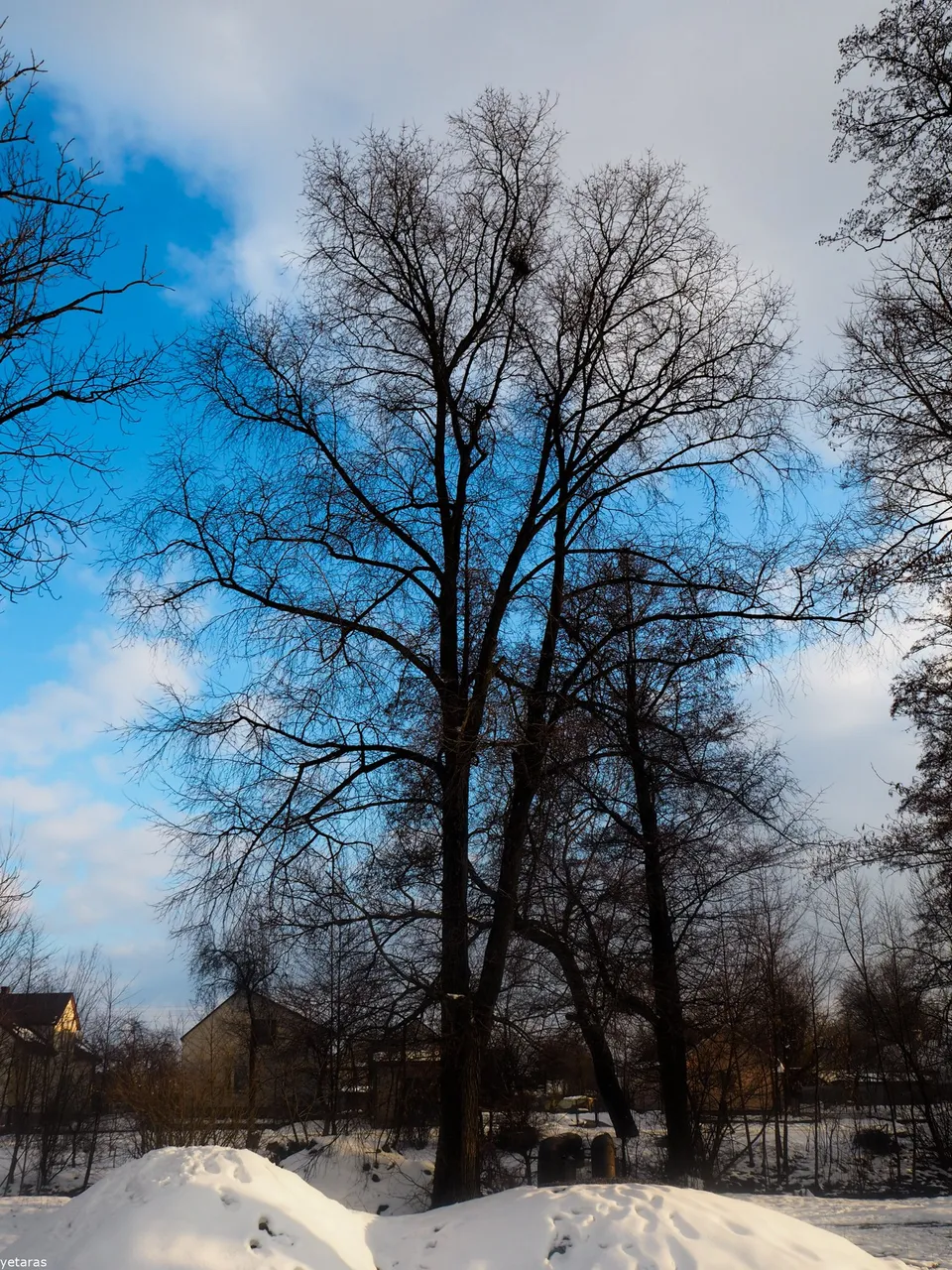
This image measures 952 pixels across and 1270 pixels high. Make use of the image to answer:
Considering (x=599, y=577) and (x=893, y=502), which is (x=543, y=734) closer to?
(x=599, y=577)

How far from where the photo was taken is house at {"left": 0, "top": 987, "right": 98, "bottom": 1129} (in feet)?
93.8

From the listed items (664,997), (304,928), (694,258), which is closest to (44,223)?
(304,928)

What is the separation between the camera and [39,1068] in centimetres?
3066

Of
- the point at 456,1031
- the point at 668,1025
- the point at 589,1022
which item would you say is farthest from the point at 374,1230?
the point at 668,1025

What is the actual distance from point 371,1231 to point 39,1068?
27.4m

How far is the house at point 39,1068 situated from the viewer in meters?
28.6

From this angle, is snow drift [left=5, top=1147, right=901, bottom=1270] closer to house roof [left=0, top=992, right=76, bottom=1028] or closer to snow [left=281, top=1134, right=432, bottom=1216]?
snow [left=281, top=1134, right=432, bottom=1216]

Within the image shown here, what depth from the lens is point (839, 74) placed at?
10703 mm

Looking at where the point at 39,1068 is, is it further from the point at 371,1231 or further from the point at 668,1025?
the point at 371,1231

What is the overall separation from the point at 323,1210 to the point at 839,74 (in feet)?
38.7

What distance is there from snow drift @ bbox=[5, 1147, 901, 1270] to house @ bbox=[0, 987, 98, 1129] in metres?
22.6

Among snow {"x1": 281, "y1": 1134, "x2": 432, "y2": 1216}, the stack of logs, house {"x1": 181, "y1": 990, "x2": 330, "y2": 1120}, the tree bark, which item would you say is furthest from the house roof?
the tree bark

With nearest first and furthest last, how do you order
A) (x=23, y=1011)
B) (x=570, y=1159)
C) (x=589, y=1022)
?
1. (x=589, y=1022)
2. (x=570, y=1159)
3. (x=23, y=1011)

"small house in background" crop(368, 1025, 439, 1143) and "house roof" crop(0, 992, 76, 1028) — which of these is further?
"house roof" crop(0, 992, 76, 1028)
